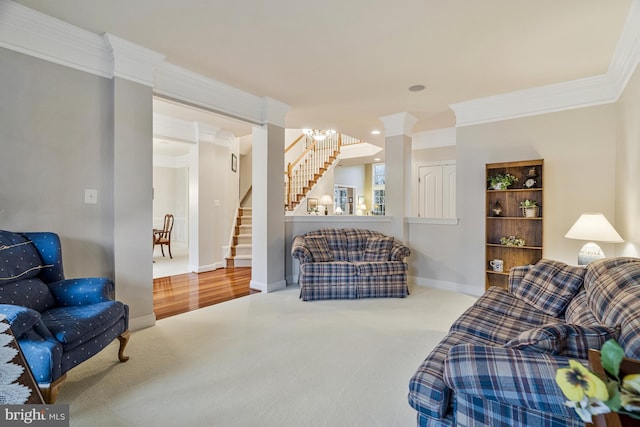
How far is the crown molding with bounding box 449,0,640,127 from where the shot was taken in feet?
8.56

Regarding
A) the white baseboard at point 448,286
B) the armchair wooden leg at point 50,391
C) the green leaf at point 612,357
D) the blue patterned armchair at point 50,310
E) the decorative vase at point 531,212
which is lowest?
the white baseboard at point 448,286

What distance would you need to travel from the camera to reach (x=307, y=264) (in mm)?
4004

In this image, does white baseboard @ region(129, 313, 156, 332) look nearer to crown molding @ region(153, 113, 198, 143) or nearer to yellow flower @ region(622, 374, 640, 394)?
crown molding @ region(153, 113, 198, 143)

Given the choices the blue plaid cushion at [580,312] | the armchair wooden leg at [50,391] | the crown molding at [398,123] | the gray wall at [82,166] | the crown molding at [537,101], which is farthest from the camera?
the crown molding at [398,123]

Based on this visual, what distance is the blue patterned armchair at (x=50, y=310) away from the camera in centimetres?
161

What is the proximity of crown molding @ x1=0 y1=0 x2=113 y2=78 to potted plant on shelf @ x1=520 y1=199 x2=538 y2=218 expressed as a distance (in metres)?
4.86

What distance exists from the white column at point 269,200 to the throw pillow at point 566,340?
3589mm

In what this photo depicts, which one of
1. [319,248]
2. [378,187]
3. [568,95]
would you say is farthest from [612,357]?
[378,187]

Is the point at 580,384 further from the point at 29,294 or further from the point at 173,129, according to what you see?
the point at 173,129

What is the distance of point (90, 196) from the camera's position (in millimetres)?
2805

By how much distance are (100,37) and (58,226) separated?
171 cm

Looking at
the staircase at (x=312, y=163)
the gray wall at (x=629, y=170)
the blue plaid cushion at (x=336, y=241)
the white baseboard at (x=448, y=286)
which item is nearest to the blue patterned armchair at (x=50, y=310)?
the blue plaid cushion at (x=336, y=241)

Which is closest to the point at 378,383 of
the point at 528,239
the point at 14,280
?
the point at 14,280

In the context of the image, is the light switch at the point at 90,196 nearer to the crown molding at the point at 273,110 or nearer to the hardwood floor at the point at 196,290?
the hardwood floor at the point at 196,290
